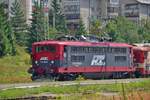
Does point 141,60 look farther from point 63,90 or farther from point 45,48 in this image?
point 63,90

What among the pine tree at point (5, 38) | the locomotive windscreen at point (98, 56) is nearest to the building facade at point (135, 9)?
the pine tree at point (5, 38)

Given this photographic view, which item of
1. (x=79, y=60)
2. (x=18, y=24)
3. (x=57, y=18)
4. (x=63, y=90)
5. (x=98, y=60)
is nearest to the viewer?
(x=63, y=90)

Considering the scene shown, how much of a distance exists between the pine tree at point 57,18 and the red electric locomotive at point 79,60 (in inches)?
1778

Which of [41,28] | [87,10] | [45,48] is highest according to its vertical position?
[87,10]

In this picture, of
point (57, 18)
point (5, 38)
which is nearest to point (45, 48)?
point (5, 38)

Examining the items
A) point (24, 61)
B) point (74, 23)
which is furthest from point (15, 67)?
point (74, 23)

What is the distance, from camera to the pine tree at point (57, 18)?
84.6 m

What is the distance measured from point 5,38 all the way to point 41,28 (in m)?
10.5

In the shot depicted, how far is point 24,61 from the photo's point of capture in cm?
6153

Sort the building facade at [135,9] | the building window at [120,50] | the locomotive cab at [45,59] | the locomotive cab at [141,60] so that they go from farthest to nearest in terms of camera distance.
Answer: the building facade at [135,9]
the locomotive cab at [141,60]
the building window at [120,50]
the locomotive cab at [45,59]

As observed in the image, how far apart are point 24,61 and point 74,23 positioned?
126ft

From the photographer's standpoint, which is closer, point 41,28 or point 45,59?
point 45,59

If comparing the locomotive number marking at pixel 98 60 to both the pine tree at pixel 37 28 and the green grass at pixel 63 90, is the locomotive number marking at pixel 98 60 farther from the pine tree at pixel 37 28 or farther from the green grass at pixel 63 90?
the pine tree at pixel 37 28

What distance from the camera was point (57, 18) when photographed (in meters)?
86.7
